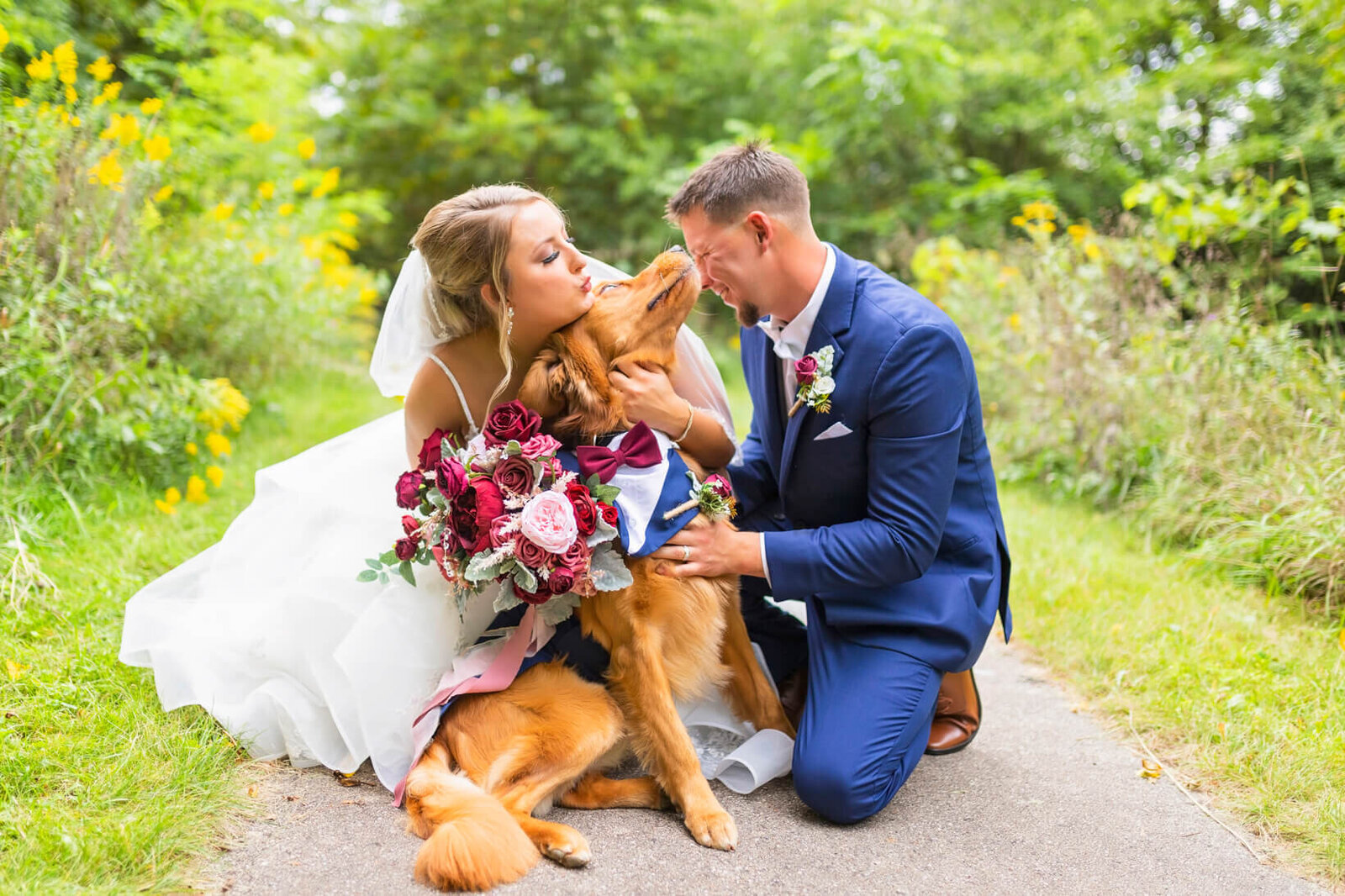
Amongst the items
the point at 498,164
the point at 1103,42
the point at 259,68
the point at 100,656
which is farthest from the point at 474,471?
the point at 498,164

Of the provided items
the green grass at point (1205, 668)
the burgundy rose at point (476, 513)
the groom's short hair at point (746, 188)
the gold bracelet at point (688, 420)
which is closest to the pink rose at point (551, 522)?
the burgundy rose at point (476, 513)

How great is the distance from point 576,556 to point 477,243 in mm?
976

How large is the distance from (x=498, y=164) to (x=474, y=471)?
1149 cm

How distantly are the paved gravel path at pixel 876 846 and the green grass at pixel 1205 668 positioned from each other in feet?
0.60

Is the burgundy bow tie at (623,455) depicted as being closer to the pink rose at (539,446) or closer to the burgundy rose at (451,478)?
the pink rose at (539,446)

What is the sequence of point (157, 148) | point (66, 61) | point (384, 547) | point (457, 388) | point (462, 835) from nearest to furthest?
point (462, 835) → point (457, 388) → point (384, 547) → point (66, 61) → point (157, 148)

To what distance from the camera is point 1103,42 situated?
34.0 feet

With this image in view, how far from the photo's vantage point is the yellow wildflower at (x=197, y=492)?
Answer: 4.51 metres

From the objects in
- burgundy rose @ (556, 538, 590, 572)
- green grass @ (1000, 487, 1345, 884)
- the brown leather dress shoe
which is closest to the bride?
burgundy rose @ (556, 538, 590, 572)

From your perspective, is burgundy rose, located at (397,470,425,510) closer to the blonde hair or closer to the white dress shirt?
the blonde hair

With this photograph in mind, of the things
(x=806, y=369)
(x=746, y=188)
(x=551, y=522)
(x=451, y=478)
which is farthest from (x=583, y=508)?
(x=746, y=188)

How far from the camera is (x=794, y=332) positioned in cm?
297

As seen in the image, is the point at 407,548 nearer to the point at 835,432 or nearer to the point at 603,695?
the point at 603,695

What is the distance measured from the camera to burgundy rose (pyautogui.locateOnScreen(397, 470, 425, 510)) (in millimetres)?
2730
